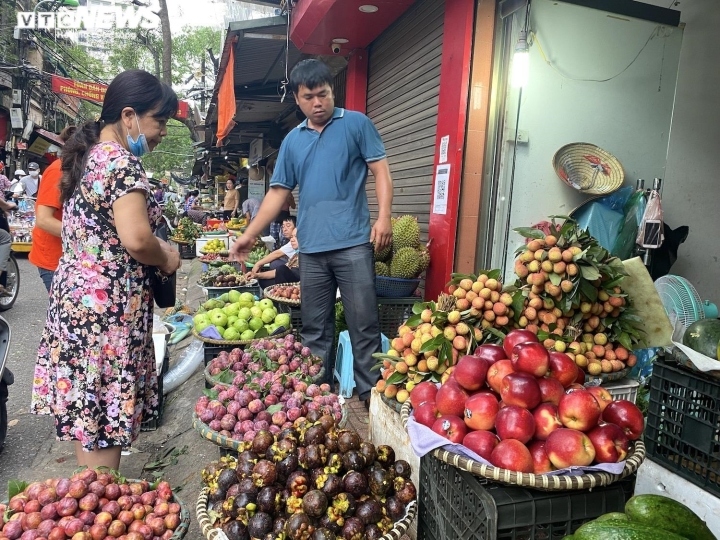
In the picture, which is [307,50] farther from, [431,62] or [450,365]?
[450,365]

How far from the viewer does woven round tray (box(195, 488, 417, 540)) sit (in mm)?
1651

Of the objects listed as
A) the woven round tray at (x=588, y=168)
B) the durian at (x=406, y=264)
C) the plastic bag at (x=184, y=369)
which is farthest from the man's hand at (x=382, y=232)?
the plastic bag at (x=184, y=369)

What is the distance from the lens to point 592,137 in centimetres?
448

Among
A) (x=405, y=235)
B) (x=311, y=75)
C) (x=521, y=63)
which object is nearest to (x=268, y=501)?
(x=311, y=75)

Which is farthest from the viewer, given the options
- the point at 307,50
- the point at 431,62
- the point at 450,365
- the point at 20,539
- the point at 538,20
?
the point at 307,50

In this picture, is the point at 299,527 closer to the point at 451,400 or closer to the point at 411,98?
the point at 451,400

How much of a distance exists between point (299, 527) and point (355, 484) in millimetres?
266

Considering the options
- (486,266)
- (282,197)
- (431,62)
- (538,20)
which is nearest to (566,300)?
(486,266)

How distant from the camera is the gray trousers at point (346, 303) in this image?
11.6ft

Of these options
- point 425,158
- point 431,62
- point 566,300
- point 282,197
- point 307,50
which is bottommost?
point 566,300

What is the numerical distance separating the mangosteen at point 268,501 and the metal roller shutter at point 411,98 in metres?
3.55

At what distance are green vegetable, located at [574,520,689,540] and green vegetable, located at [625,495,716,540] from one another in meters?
0.07

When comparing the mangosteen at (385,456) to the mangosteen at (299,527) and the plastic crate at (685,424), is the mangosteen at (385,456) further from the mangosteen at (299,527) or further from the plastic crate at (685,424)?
the plastic crate at (685,424)

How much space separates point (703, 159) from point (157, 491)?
18.3 ft
